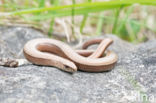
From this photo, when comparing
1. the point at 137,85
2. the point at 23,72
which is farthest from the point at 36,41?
the point at 137,85

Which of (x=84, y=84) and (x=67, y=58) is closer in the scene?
(x=84, y=84)

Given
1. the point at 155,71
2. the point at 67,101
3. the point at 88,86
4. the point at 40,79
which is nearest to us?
the point at 67,101

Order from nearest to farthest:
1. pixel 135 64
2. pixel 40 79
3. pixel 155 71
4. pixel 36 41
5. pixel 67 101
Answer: pixel 67 101 < pixel 40 79 < pixel 155 71 < pixel 135 64 < pixel 36 41

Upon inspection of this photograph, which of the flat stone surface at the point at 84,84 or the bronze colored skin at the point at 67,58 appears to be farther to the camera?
the bronze colored skin at the point at 67,58

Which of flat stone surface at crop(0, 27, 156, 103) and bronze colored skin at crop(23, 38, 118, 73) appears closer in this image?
flat stone surface at crop(0, 27, 156, 103)

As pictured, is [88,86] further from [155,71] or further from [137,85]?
[155,71]

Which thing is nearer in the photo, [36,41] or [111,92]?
[111,92]

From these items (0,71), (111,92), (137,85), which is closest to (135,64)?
(137,85)
